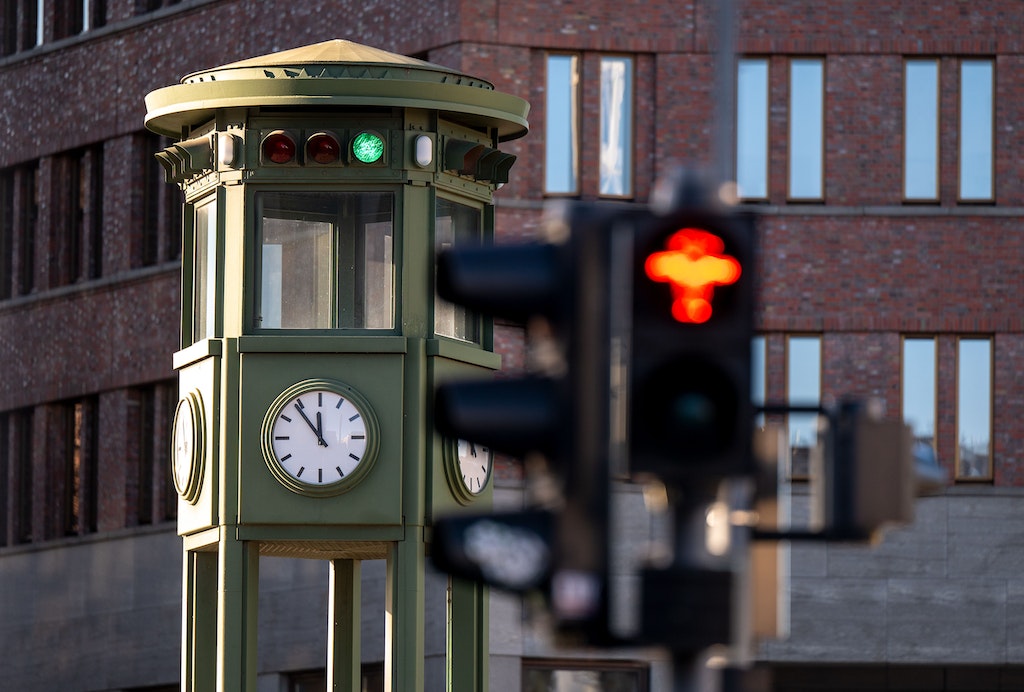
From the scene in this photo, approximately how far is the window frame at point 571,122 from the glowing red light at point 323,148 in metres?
15.8

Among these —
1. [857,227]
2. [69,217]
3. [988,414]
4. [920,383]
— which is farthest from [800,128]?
[69,217]

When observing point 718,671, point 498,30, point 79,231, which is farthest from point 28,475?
point 718,671

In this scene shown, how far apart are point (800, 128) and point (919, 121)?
1.53 meters

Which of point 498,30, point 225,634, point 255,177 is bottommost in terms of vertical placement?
point 225,634

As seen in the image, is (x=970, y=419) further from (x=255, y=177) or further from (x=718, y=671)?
(x=718, y=671)

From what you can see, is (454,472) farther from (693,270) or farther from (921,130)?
(921,130)

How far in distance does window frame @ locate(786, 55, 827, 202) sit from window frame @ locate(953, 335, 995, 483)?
264 cm

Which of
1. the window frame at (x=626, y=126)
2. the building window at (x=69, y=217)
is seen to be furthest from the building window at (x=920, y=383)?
the building window at (x=69, y=217)

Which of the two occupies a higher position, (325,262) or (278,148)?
(278,148)

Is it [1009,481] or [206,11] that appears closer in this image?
[1009,481]

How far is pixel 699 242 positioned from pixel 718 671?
1061mm

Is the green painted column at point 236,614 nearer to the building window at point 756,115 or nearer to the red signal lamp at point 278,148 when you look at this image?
the red signal lamp at point 278,148

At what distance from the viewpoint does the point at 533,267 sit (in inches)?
223

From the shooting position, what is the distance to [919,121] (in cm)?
3219
